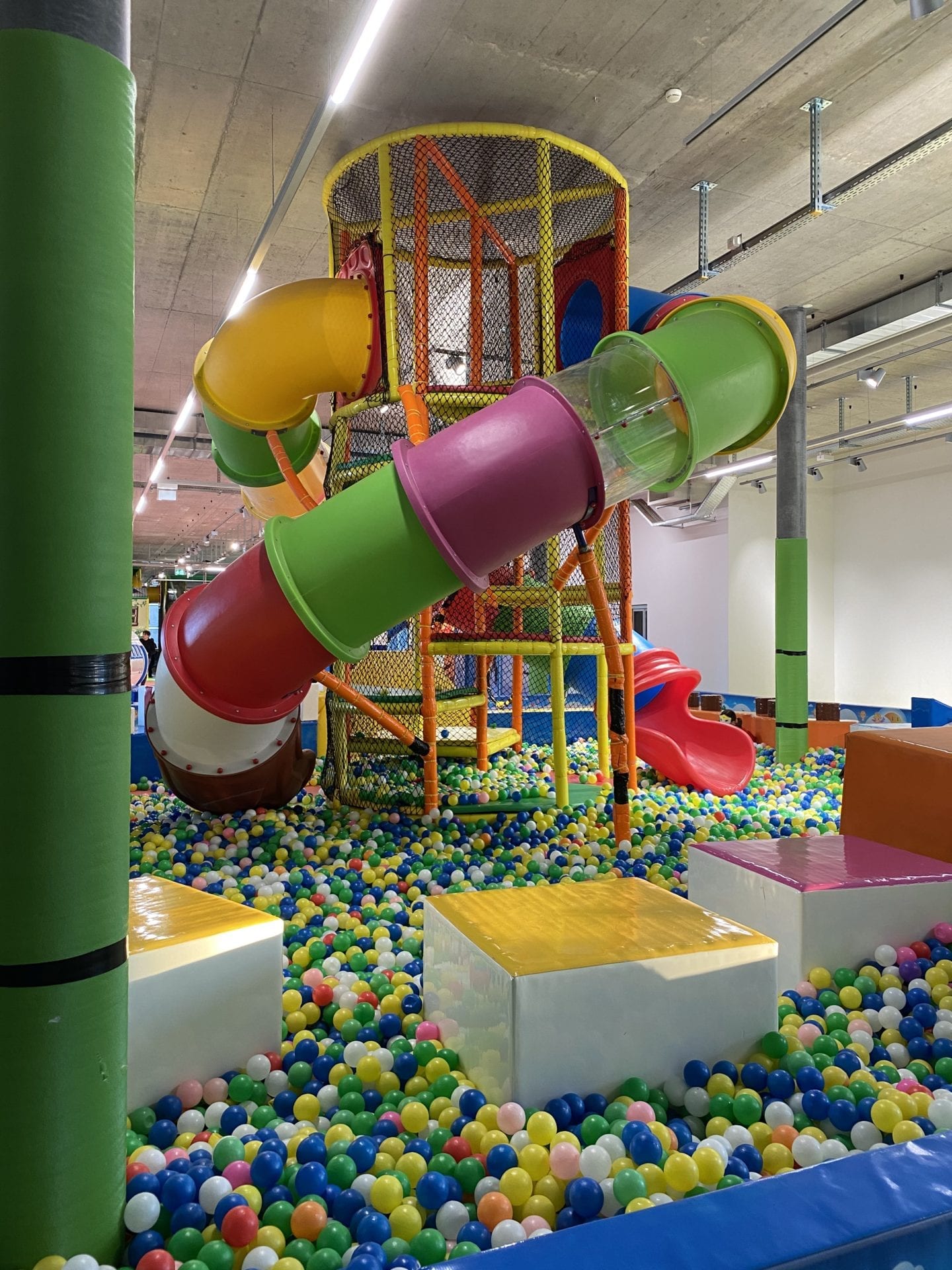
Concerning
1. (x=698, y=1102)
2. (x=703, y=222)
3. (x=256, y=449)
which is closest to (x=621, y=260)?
(x=703, y=222)

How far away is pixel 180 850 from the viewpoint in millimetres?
3227

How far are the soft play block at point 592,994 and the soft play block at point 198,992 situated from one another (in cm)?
34

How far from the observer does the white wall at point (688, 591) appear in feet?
41.4

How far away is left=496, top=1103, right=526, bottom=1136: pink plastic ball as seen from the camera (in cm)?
141

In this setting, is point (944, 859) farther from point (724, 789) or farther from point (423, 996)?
point (724, 789)

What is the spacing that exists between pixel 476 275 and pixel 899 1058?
3346 mm

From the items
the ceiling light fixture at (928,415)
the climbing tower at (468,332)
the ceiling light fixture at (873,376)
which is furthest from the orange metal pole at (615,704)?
the ceiling light fixture at (928,415)

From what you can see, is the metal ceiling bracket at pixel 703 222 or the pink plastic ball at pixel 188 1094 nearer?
the pink plastic ball at pixel 188 1094

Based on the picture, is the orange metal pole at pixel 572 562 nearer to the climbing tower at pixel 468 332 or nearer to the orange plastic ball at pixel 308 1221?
the climbing tower at pixel 468 332

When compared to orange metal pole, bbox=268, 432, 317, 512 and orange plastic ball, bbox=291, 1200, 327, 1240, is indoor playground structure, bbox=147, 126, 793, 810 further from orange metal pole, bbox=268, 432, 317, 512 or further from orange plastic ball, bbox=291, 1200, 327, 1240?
orange plastic ball, bbox=291, 1200, 327, 1240

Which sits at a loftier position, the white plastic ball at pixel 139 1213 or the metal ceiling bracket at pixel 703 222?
the metal ceiling bracket at pixel 703 222

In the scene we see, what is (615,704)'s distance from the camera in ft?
10.4

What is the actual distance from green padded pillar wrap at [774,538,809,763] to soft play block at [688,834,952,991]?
3693 mm

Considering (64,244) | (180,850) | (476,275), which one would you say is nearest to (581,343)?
(476,275)
